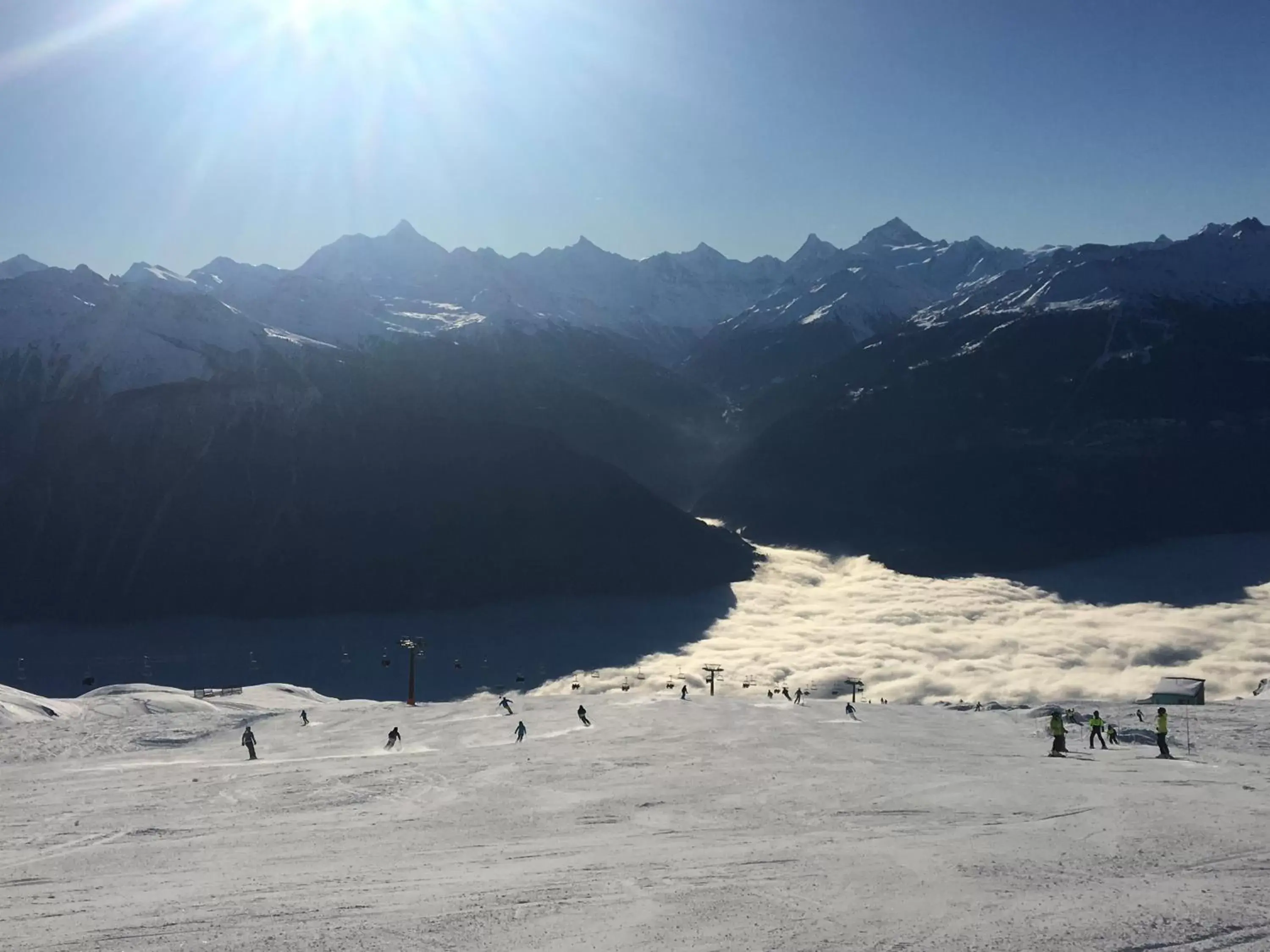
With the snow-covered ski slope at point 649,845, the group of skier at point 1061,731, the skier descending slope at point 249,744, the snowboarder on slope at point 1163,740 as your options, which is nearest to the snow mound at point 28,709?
the snow-covered ski slope at point 649,845

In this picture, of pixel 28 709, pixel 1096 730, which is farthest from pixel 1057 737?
pixel 28 709

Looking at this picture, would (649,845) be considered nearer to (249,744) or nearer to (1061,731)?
(1061,731)

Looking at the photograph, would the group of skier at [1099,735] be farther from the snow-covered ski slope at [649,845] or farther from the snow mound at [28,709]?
the snow mound at [28,709]

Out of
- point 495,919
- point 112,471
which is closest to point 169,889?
point 495,919

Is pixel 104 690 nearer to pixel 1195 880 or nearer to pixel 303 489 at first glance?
pixel 1195 880

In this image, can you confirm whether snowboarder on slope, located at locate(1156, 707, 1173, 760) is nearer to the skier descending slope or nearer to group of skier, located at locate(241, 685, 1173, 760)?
group of skier, located at locate(241, 685, 1173, 760)
